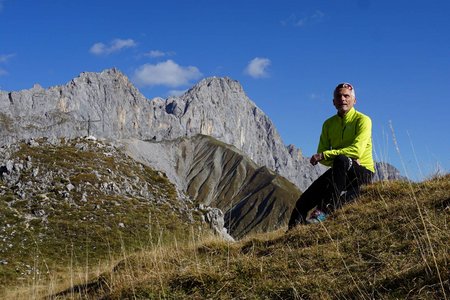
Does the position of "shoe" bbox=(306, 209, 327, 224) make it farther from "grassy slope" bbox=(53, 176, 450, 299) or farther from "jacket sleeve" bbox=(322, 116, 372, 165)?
"jacket sleeve" bbox=(322, 116, 372, 165)

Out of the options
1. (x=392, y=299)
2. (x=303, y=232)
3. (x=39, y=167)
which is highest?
(x=39, y=167)

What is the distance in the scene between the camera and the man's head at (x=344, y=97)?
935 centimetres

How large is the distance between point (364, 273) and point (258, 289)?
1219 mm

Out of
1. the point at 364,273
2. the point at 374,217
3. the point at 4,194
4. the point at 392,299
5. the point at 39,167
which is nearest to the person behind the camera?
the point at 392,299

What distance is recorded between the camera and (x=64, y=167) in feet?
200

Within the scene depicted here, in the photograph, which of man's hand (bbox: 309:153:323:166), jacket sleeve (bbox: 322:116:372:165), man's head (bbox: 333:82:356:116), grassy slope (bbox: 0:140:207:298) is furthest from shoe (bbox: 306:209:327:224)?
grassy slope (bbox: 0:140:207:298)

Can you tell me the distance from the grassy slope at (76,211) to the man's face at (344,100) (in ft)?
77.2

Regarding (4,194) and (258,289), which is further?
(4,194)

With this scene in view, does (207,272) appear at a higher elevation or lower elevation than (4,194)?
lower

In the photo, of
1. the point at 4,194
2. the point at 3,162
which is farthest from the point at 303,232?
the point at 3,162

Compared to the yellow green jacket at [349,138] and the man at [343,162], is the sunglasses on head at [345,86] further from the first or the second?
the yellow green jacket at [349,138]

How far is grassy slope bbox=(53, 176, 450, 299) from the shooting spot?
4.23 meters

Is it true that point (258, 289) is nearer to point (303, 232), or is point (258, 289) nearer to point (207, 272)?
point (207, 272)

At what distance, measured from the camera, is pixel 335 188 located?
920 centimetres
